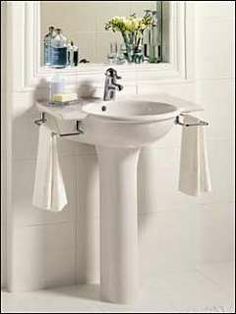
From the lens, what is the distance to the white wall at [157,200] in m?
2.83

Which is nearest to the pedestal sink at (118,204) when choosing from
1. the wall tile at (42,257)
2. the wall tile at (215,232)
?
the wall tile at (42,257)

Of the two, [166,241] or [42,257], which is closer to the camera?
[42,257]

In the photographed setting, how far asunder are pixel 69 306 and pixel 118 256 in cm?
29

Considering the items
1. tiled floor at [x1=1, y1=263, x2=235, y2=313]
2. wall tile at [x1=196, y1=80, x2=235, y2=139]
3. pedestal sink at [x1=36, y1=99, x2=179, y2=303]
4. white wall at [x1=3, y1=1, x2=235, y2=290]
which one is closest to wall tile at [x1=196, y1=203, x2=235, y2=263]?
white wall at [x1=3, y1=1, x2=235, y2=290]

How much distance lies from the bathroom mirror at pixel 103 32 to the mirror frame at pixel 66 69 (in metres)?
0.04

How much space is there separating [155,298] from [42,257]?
0.52 m

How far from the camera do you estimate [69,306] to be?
8.95 ft

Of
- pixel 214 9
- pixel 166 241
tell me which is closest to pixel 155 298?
pixel 166 241

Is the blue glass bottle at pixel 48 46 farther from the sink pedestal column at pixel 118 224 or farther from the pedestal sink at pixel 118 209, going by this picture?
the sink pedestal column at pixel 118 224

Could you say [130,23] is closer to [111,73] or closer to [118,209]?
[111,73]

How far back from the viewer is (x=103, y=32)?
9.57 ft

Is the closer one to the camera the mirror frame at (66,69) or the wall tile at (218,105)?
the mirror frame at (66,69)

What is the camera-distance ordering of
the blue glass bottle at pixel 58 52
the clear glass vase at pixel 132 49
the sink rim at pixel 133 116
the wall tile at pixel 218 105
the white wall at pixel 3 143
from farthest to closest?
the wall tile at pixel 218 105
the clear glass vase at pixel 132 49
the blue glass bottle at pixel 58 52
the white wall at pixel 3 143
the sink rim at pixel 133 116

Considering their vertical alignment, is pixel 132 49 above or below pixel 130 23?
below
